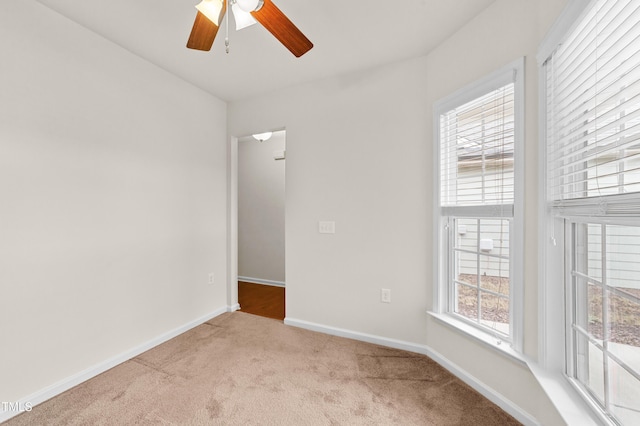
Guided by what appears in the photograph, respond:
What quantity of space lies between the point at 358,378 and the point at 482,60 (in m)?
2.38

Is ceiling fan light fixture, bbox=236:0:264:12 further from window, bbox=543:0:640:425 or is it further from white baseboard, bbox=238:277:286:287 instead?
white baseboard, bbox=238:277:286:287

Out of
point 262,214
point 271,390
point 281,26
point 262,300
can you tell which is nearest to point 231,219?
point 262,300

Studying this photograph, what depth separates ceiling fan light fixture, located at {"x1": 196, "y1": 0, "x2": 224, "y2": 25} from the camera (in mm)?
1190

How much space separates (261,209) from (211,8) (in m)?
3.57

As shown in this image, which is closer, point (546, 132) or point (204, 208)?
point (546, 132)

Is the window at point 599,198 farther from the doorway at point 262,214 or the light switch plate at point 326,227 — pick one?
the doorway at point 262,214

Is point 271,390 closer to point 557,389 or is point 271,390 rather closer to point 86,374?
point 86,374

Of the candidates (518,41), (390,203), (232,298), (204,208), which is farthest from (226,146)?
(518,41)

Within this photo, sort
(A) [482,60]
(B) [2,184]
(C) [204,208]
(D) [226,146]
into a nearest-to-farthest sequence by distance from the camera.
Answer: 1. (B) [2,184]
2. (A) [482,60]
3. (C) [204,208]
4. (D) [226,146]

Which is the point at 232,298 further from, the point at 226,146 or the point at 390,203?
the point at 390,203

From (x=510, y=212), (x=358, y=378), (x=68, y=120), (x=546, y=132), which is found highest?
(x=68, y=120)

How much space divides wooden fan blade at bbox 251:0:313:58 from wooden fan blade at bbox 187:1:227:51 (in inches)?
7.3

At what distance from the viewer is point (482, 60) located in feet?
5.76

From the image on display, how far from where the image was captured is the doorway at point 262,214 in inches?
174
